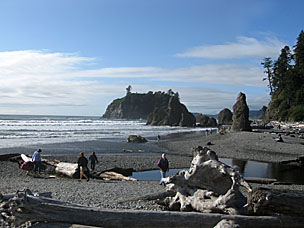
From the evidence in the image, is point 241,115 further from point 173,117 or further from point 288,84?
point 173,117

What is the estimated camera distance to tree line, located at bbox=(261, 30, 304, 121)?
60.4 meters

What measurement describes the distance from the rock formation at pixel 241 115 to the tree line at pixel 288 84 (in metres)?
19.9

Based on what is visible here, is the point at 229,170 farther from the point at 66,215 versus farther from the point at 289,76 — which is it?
the point at 289,76

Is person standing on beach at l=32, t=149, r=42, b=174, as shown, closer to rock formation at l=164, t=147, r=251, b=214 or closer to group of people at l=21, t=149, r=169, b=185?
group of people at l=21, t=149, r=169, b=185

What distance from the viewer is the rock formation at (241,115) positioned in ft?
143

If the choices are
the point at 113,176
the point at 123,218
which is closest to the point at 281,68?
the point at 113,176

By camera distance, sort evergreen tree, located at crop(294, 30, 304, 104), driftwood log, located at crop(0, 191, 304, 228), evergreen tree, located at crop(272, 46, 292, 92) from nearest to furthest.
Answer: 1. driftwood log, located at crop(0, 191, 304, 228)
2. evergreen tree, located at crop(294, 30, 304, 104)
3. evergreen tree, located at crop(272, 46, 292, 92)

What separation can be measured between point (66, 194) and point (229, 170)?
20.7ft

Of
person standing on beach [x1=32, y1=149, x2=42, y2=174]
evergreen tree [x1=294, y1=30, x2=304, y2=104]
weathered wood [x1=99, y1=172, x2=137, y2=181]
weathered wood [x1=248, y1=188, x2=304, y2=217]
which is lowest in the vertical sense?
weathered wood [x1=99, y1=172, x2=137, y2=181]

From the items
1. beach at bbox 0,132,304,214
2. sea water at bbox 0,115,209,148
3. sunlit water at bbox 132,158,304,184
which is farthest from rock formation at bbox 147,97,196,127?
sunlit water at bbox 132,158,304,184

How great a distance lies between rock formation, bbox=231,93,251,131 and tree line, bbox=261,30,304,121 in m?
19.9

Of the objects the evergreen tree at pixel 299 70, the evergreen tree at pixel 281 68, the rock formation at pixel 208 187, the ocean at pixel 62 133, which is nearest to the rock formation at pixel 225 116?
the evergreen tree at pixel 281 68

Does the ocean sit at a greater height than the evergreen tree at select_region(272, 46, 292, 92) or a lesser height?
lesser

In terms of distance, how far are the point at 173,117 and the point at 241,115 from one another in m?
60.0
